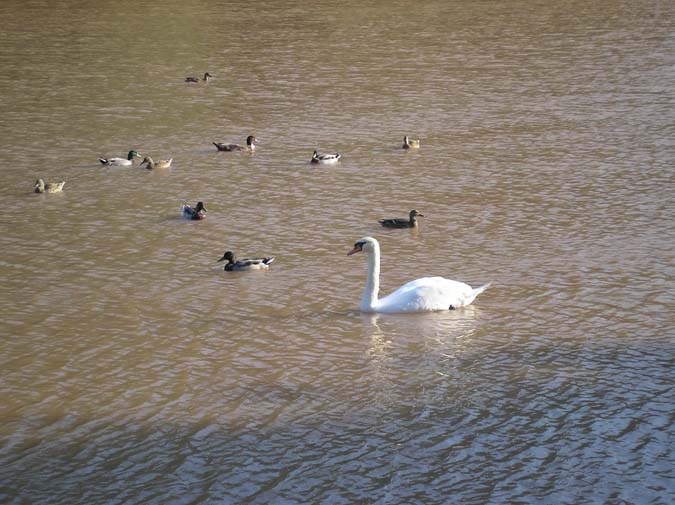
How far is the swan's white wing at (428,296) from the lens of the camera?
1227cm

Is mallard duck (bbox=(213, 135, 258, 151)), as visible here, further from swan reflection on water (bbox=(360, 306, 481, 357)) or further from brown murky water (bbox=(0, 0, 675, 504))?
swan reflection on water (bbox=(360, 306, 481, 357))

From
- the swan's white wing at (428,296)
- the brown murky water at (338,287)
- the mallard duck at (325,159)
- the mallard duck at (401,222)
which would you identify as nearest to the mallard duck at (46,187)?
the brown murky water at (338,287)

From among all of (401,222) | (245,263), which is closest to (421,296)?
(245,263)

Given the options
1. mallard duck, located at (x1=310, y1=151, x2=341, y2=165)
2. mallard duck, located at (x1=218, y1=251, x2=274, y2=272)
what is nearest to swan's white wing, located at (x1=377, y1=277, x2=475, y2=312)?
mallard duck, located at (x1=218, y1=251, x2=274, y2=272)

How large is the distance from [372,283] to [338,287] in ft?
2.99

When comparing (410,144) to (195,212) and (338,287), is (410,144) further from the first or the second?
(338,287)

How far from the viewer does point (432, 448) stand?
921 cm

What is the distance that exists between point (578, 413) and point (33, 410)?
4742 mm

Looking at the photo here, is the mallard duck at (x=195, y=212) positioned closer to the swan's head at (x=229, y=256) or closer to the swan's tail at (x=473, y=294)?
the swan's head at (x=229, y=256)

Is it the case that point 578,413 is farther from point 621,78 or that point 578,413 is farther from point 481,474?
point 621,78

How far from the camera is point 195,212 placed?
52.5 feet

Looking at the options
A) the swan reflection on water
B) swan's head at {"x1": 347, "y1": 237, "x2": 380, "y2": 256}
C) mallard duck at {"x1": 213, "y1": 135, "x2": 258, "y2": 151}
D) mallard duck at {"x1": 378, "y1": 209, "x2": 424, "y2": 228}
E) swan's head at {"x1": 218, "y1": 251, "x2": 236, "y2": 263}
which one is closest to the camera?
the swan reflection on water

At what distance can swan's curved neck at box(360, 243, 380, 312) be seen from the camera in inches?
489

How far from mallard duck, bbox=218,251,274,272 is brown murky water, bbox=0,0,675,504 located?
0.39 feet
